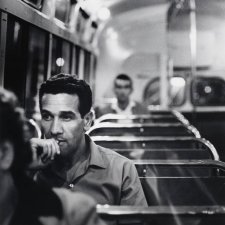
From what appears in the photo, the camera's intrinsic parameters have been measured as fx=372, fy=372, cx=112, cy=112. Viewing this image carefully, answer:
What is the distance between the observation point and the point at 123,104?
558cm

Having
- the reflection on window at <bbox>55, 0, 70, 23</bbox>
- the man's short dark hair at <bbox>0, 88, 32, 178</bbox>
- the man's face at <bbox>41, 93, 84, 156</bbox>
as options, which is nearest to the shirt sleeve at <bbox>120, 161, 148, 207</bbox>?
the man's face at <bbox>41, 93, 84, 156</bbox>

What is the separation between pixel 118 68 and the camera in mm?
8977

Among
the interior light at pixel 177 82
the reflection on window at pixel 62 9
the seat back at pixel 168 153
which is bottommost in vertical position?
the seat back at pixel 168 153

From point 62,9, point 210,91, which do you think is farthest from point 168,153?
point 210,91

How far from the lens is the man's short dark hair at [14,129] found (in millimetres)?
1085

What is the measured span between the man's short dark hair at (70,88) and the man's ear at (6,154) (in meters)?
0.98

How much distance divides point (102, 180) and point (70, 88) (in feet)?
1.80

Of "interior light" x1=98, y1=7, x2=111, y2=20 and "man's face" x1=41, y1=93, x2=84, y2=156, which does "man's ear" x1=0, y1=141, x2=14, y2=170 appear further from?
"interior light" x1=98, y1=7, x2=111, y2=20

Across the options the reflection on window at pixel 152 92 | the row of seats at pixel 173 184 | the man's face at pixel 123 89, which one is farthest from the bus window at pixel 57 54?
the reflection on window at pixel 152 92

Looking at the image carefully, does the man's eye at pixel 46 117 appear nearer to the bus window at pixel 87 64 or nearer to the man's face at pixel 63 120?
the man's face at pixel 63 120

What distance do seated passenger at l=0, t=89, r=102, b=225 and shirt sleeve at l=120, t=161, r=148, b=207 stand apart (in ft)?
2.45

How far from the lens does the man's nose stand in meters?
2.06

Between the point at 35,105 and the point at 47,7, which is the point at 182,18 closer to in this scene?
the point at 35,105

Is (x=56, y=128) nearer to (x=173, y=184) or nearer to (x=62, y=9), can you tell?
(x=173, y=184)
